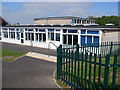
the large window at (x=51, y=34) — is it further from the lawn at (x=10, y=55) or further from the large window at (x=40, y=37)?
the lawn at (x=10, y=55)

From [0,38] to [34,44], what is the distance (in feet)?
37.7

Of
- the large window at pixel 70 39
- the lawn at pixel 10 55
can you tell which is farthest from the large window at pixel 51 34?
the lawn at pixel 10 55

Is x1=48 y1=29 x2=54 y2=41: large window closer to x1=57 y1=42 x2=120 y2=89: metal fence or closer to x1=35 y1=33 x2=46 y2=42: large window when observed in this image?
x1=35 y1=33 x2=46 y2=42: large window

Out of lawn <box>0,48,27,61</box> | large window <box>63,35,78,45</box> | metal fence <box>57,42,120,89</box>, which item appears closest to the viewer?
metal fence <box>57,42,120,89</box>

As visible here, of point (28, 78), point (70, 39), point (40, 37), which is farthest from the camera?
point (40, 37)

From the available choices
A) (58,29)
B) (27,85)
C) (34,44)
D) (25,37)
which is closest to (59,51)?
(27,85)

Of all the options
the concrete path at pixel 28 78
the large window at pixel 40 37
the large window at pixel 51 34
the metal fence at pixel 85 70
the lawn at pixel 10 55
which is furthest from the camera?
the large window at pixel 40 37

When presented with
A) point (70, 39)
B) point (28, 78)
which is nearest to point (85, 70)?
point (28, 78)

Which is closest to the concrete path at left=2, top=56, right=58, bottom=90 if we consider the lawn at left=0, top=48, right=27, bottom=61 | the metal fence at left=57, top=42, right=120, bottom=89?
the metal fence at left=57, top=42, right=120, bottom=89

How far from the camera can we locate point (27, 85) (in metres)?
8.64

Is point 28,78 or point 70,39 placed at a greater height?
point 70,39

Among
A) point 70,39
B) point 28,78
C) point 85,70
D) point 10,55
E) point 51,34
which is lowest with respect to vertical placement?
point 28,78

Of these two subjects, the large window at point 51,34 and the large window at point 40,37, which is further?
the large window at point 40,37

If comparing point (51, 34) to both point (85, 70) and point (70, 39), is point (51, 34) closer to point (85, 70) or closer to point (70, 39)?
point (70, 39)
